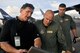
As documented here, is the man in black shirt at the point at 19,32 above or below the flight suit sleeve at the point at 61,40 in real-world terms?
above

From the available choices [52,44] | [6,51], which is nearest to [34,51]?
[6,51]

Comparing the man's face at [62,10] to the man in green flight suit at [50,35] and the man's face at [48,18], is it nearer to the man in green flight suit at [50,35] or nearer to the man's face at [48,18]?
the man in green flight suit at [50,35]

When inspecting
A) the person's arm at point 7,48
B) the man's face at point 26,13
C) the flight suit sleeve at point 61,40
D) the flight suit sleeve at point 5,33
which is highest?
the man's face at point 26,13

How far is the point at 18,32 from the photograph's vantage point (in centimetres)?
483

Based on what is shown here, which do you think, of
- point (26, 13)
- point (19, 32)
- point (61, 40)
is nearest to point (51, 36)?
point (61, 40)

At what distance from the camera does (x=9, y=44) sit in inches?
183

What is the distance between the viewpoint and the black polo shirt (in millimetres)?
4793

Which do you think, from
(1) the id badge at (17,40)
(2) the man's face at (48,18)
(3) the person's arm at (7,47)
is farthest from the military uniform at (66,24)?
(3) the person's arm at (7,47)

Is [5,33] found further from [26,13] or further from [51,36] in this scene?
[51,36]

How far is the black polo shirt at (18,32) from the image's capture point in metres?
4.79

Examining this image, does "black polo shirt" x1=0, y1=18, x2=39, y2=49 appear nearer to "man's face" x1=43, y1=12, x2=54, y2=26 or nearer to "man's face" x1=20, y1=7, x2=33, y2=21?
"man's face" x1=20, y1=7, x2=33, y2=21

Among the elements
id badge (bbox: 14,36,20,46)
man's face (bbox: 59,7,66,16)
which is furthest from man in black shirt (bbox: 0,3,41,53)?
man's face (bbox: 59,7,66,16)

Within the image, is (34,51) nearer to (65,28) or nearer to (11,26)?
(11,26)

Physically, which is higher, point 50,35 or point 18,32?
point 18,32
